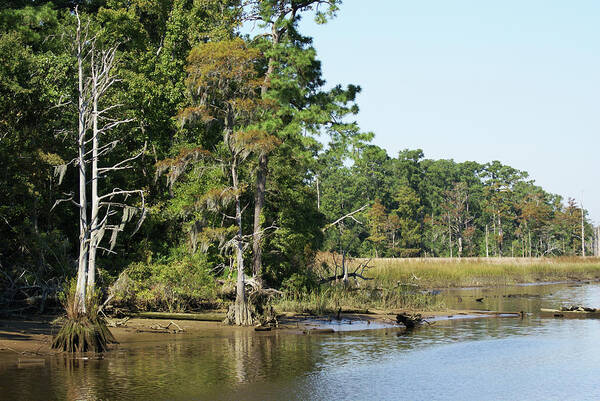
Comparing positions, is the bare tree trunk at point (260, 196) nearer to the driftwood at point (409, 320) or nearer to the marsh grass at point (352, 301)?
the marsh grass at point (352, 301)

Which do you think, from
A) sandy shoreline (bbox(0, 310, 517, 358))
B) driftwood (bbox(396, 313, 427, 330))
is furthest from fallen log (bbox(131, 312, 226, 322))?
A: driftwood (bbox(396, 313, 427, 330))

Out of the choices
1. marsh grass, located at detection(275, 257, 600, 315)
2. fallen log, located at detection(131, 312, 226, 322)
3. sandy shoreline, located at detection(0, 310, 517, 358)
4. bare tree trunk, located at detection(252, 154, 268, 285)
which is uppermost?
bare tree trunk, located at detection(252, 154, 268, 285)

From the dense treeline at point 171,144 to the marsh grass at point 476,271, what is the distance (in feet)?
38.2

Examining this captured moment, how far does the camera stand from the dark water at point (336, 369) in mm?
15078

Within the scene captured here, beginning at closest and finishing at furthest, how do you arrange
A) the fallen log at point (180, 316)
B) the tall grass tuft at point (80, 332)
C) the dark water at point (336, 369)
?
the dark water at point (336, 369) < the tall grass tuft at point (80, 332) < the fallen log at point (180, 316)

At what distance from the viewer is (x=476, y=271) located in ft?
171

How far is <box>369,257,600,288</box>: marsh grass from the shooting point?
46.8 m

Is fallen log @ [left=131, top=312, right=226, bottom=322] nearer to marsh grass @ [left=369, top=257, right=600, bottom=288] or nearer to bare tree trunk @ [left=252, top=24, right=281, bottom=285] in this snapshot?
bare tree trunk @ [left=252, top=24, right=281, bottom=285]

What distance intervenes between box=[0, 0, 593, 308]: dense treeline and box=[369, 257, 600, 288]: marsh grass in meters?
11.7

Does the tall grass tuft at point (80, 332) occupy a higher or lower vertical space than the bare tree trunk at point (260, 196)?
lower

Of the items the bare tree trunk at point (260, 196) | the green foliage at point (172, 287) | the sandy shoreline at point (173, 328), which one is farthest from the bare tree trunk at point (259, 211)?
the sandy shoreline at point (173, 328)

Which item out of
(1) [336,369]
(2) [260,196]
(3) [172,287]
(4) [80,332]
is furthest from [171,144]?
(1) [336,369]

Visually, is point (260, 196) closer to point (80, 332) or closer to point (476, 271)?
point (80, 332)

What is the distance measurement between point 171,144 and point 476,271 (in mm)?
27967
